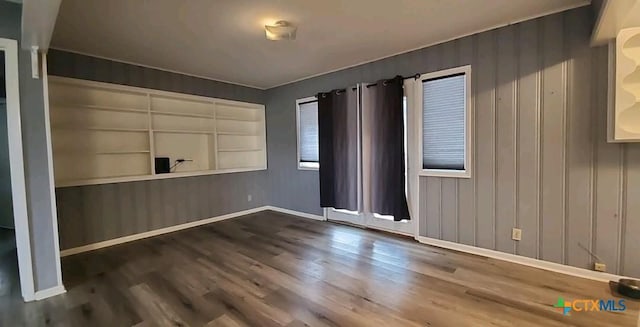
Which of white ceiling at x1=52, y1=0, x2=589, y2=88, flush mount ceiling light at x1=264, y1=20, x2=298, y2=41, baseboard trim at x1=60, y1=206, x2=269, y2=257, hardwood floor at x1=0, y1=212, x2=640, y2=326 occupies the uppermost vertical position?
white ceiling at x1=52, y1=0, x2=589, y2=88

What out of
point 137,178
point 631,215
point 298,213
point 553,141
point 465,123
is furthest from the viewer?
point 298,213

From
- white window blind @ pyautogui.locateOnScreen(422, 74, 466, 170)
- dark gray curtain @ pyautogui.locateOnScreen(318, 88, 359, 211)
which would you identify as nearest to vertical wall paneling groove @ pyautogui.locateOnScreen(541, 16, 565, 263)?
white window blind @ pyautogui.locateOnScreen(422, 74, 466, 170)

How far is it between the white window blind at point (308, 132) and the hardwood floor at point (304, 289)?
180 cm

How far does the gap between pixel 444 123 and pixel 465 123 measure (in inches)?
9.6

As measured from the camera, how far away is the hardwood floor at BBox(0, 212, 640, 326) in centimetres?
205

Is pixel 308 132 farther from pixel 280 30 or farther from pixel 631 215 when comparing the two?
pixel 631 215

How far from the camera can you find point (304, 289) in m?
2.48

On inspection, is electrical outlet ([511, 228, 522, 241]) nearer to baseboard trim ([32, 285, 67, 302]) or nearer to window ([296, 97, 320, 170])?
window ([296, 97, 320, 170])

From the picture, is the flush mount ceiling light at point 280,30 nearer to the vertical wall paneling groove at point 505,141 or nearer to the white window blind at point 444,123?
the white window blind at point 444,123

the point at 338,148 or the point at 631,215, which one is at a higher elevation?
the point at 338,148

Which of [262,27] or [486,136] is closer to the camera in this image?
[262,27]

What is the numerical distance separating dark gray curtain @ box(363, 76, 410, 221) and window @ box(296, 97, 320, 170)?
1.15m

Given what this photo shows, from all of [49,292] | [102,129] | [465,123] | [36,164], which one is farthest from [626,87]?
[102,129]

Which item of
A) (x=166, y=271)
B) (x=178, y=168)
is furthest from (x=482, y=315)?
(x=178, y=168)
